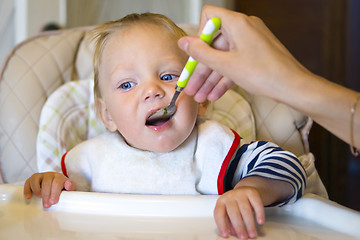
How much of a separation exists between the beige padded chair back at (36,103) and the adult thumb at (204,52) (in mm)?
602

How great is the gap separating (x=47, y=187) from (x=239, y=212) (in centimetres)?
40

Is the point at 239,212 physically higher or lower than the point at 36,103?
higher

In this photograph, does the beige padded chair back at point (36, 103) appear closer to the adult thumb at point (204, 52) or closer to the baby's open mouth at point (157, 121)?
the baby's open mouth at point (157, 121)

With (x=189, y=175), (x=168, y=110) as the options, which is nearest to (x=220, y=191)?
(x=189, y=175)

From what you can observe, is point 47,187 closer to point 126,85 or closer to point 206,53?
point 126,85

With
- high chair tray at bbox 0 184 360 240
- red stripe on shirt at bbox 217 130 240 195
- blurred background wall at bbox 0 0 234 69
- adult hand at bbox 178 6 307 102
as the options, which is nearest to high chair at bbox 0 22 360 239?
high chair tray at bbox 0 184 360 240

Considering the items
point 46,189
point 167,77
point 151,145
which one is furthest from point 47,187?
point 167,77

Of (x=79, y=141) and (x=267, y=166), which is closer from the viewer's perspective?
(x=267, y=166)

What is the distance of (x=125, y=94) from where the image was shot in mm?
931

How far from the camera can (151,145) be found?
914 millimetres

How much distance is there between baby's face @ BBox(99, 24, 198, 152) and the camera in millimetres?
894

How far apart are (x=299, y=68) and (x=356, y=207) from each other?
241 centimetres

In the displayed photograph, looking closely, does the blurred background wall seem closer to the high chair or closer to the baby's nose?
the high chair

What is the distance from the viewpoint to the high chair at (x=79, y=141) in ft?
2.33
